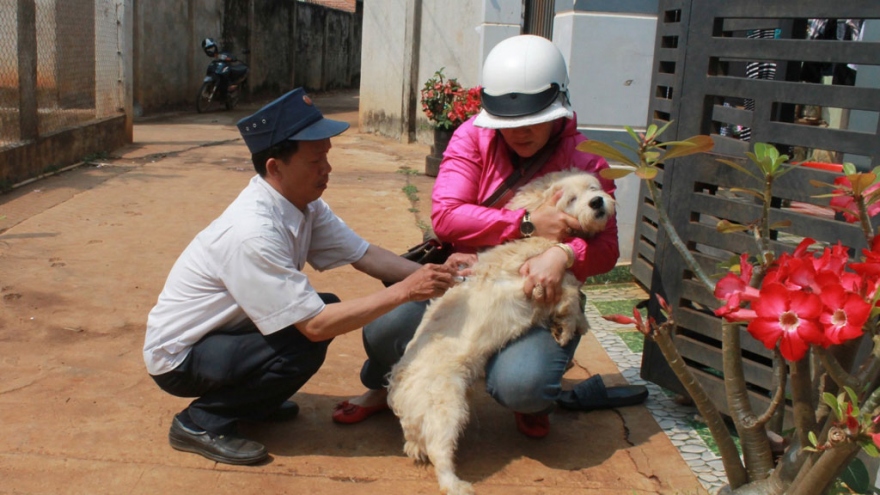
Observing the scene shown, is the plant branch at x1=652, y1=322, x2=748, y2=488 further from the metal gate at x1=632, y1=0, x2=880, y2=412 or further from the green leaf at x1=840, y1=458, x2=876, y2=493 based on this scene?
the metal gate at x1=632, y1=0, x2=880, y2=412

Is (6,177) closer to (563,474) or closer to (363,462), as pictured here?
(363,462)

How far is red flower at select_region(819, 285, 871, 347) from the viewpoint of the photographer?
1745 millimetres

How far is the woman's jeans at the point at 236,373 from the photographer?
3078mm

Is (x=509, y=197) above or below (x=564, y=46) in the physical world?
below

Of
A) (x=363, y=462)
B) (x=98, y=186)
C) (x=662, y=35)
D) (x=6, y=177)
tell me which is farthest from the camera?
(x=98, y=186)

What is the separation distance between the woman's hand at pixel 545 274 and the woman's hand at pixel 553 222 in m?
0.09

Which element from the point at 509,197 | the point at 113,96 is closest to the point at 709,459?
the point at 509,197

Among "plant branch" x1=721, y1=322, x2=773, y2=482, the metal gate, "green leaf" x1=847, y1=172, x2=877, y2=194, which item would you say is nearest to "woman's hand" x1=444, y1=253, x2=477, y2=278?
the metal gate

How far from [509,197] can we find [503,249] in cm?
27

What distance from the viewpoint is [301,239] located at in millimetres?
3314

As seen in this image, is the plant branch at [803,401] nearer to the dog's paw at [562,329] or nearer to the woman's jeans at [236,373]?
the dog's paw at [562,329]

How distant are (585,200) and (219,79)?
46.8 ft

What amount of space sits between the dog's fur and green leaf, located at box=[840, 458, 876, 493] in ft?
4.03

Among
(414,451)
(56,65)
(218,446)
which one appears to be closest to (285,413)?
(218,446)
